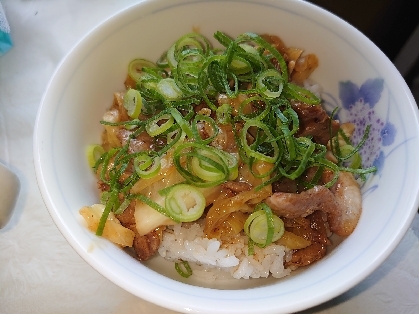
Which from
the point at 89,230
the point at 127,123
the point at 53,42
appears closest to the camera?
the point at 89,230

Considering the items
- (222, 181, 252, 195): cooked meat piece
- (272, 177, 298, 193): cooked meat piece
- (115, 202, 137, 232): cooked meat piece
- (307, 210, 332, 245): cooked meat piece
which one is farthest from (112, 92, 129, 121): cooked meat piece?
(307, 210, 332, 245): cooked meat piece

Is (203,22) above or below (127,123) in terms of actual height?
above

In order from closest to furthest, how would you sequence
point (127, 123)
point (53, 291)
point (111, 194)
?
point (111, 194)
point (127, 123)
point (53, 291)

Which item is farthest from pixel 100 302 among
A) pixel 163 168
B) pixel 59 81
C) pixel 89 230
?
pixel 59 81

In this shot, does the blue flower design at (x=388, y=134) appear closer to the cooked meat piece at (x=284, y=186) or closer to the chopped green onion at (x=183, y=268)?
the cooked meat piece at (x=284, y=186)

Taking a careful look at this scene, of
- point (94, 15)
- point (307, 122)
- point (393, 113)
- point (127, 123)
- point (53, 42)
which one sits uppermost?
point (393, 113)

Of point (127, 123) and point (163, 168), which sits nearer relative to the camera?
point (163, 168)

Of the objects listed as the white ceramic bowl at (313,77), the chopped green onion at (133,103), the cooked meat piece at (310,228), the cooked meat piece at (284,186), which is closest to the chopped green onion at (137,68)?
the white ceramic bowl at (313,77)

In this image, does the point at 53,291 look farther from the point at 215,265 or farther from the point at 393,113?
the point at 393,113
